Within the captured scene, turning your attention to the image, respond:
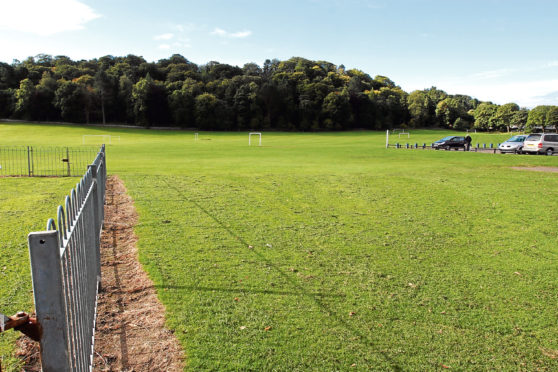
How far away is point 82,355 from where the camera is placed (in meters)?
3.30

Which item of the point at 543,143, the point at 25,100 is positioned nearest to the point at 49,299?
the point at 543,143

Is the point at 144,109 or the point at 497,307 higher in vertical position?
the point at 144,109

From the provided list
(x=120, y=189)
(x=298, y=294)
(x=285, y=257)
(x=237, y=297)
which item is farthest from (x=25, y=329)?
(x=120, y=189)

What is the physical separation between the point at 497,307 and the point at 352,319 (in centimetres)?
214

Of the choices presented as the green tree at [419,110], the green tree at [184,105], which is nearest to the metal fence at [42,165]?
the green tree at [184,105]

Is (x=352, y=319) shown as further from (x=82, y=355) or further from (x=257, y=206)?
(x=257, y=206)

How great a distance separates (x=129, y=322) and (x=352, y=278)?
11.2 feet

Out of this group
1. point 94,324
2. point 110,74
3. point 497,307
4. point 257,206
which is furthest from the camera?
point 110,74

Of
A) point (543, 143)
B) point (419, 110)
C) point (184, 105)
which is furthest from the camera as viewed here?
point (419, 110)

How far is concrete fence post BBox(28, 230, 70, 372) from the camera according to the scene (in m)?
2.23

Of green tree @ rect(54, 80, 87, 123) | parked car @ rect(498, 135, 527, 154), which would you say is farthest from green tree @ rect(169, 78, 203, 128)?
parked car @ rect(498, 135, 527, 154)

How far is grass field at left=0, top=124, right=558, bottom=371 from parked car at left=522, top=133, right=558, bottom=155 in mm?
23028

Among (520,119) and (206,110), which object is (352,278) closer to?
(206,110)

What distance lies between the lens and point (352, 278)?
20.8 feet
